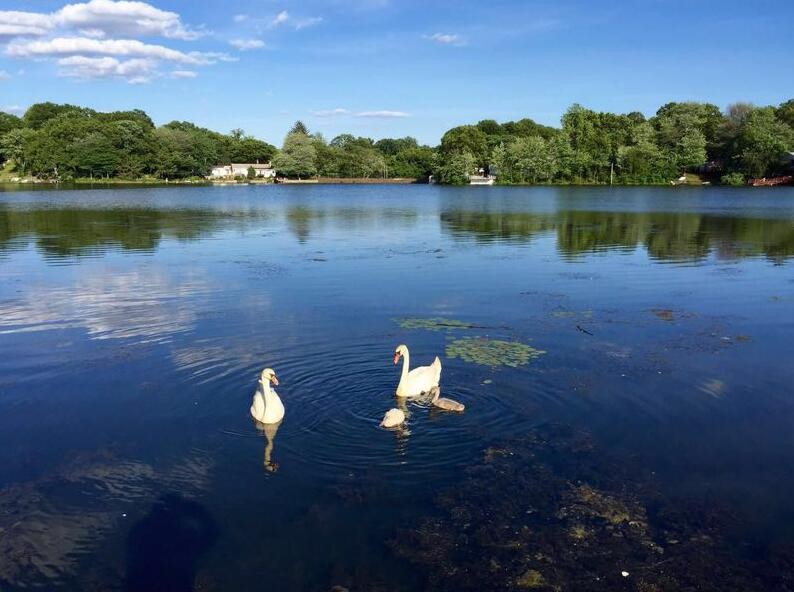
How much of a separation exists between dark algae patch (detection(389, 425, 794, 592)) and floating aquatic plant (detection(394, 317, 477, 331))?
320 inches

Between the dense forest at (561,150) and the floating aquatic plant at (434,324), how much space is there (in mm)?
124121

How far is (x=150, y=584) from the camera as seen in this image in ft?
26.2

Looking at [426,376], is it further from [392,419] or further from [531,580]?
[531,580]

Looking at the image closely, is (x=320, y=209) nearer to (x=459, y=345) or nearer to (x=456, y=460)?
(x=459, y=345)

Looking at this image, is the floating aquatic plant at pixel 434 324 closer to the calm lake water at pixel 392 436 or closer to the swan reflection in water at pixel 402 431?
the calm lake water at pixel 392 436

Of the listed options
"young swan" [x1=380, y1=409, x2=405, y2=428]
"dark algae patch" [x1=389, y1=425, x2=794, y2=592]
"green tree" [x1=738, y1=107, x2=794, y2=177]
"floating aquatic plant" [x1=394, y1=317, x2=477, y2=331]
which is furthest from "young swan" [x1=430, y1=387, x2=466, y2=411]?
"green tree" [x1=738, y1=107, x2=794, y2=177]

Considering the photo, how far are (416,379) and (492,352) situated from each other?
3.70m

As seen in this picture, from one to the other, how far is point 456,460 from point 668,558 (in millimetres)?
3564

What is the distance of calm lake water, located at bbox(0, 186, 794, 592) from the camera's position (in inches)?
332

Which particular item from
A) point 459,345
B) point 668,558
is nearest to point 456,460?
point 668,558

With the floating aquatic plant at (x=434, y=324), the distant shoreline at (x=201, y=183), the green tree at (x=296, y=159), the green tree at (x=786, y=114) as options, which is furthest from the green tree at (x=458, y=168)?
the floating aquatic plant at (x=434, y=324)

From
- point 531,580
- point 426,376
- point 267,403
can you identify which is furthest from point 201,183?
point 531,580

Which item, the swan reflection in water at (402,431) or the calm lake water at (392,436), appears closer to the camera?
the calm lake water at (392,436)

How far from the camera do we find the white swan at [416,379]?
43.6 feet
